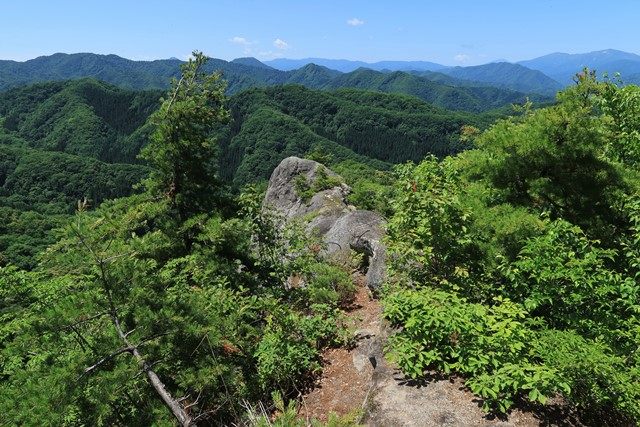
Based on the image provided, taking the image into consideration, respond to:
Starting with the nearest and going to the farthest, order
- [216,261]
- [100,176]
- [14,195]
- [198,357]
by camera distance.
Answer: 1. [198,357]
2. [216,261]
3. [14,195]
4. [100,176]

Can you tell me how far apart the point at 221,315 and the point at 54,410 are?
3458 millimetres

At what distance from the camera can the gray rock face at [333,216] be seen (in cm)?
1370

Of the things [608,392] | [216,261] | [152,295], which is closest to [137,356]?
[152,295]

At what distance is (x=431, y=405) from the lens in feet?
21.6

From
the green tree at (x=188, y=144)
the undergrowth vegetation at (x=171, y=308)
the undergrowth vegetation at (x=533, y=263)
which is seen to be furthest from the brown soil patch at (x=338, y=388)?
the green tree at (x=188, y=144)

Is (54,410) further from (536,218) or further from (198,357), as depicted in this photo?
(536,218)

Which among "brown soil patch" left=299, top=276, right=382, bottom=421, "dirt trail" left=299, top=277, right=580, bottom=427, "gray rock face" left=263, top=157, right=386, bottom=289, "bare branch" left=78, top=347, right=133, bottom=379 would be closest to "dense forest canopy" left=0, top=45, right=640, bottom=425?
"bare branch" left=78, top=347, right=133, bottom=379

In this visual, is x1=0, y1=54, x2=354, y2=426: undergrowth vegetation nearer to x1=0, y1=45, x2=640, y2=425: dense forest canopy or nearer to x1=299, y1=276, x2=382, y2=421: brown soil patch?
x1=0, y1=45, x2=640, y2=425: dense forest canopy

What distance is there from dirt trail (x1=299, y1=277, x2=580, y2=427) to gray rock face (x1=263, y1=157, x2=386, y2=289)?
3.27m

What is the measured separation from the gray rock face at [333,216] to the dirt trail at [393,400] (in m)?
3.27

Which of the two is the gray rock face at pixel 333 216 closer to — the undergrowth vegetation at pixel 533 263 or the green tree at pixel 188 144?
the green tree at pixel 188 144

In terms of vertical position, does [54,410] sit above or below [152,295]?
below

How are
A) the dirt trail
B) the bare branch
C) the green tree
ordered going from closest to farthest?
the bare branch → the dirt trail → the green tree

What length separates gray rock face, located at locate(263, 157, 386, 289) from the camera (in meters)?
13.7
